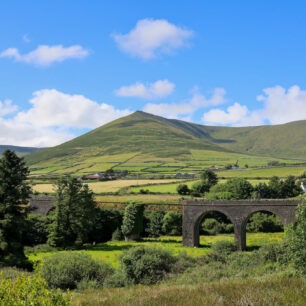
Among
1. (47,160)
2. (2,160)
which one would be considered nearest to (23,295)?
(2,160)

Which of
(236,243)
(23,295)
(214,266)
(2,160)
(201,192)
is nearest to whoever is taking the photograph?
(23,295)

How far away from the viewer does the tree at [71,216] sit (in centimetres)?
4281

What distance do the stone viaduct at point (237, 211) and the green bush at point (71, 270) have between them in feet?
68.6

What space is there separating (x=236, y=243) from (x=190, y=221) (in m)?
6.72

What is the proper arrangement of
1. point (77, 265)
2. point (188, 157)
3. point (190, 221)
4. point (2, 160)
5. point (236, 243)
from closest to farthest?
point (77, 265) < point (2, 160) < point (236, 243) < point (190, 221) < point (188, 157)

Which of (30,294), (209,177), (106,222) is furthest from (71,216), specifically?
(209,177)

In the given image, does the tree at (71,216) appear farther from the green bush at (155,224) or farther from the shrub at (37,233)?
the green bush at (155,224)

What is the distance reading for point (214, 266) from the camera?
2777cm

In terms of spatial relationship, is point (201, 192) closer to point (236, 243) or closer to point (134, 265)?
point (236, 243)

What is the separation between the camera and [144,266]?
81.1 ft

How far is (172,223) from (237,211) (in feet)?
44.9

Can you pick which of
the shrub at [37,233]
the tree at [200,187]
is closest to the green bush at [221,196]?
the tree at [200,187]

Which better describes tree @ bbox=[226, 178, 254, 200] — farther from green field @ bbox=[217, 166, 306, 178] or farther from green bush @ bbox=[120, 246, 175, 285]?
green bush @ bbox=[120, 246, 175, 285]

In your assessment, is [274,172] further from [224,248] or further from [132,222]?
[224,248]
